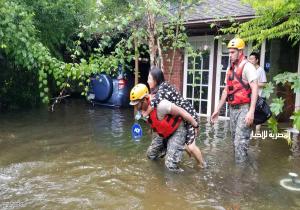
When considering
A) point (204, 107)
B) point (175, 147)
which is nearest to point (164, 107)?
point (175, 147)

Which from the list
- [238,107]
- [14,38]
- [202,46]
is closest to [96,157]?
[238,107]

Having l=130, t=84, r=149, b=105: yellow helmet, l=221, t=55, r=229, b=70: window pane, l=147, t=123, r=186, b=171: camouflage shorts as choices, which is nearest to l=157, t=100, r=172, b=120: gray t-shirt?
l=130, t=84, r=149, b=105: yellow helmet

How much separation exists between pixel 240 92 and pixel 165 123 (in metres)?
1.31

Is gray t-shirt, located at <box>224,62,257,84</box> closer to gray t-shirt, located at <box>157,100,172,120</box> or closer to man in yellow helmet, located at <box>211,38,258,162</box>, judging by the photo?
man in yellow helmet, located at <box>211,38,258,162</box>

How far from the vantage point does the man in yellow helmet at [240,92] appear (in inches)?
232

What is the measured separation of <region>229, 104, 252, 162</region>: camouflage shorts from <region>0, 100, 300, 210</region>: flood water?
0.30 meters

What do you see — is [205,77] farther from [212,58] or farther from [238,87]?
[238,87]

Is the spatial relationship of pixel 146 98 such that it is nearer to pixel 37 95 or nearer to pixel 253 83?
pixel 253 83

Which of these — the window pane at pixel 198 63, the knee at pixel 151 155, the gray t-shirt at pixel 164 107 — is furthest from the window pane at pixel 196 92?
the gray t-shirt at pixel 164 107

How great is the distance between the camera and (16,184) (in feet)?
18.6

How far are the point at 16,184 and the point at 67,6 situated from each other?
681 cm

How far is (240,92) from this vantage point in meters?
6.07

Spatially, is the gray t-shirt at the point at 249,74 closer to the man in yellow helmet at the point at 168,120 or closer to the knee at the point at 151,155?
the man in yellow helmet at the point at 168,120

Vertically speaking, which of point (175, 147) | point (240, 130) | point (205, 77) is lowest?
point (175, 147)
